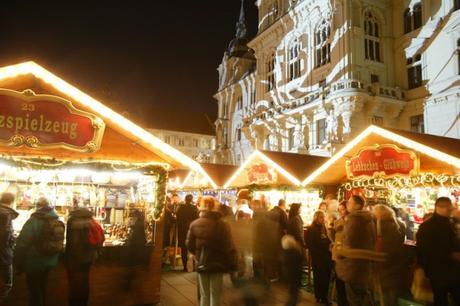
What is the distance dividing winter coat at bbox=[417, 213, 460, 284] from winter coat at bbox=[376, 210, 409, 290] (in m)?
0.29

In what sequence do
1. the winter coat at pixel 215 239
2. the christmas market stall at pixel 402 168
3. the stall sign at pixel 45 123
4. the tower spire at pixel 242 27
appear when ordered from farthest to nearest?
the tower spire at pixel 242 27 < the christmas market stall at pixel 402 168 < the stall sign at pixel 45 123 < the winter coat at pixel 215 239

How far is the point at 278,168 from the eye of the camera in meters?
12.1

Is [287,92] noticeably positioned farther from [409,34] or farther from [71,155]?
[71,155]

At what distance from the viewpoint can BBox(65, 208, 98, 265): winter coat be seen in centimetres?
531

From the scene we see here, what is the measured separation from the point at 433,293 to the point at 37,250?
5385 millimetres

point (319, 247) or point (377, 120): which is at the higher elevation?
point (377, 120)

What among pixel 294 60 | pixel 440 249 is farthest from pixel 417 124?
pixel 440 249

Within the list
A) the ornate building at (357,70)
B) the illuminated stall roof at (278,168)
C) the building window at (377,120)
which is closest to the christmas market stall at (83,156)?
the illuminated stall roof at (278,168)

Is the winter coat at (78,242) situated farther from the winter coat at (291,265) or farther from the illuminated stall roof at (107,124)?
the winter coat at (291,265)

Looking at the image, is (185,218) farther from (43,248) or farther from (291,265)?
(43,248)

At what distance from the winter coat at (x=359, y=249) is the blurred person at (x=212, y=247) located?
4.77ft

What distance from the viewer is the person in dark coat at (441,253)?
4.70 meters

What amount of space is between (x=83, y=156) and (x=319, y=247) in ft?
15.3

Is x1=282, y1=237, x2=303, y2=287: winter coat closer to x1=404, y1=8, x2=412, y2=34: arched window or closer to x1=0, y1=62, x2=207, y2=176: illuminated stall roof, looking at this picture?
x1=0, y1=62, x2=207, y2=176: illuminated stall roof
